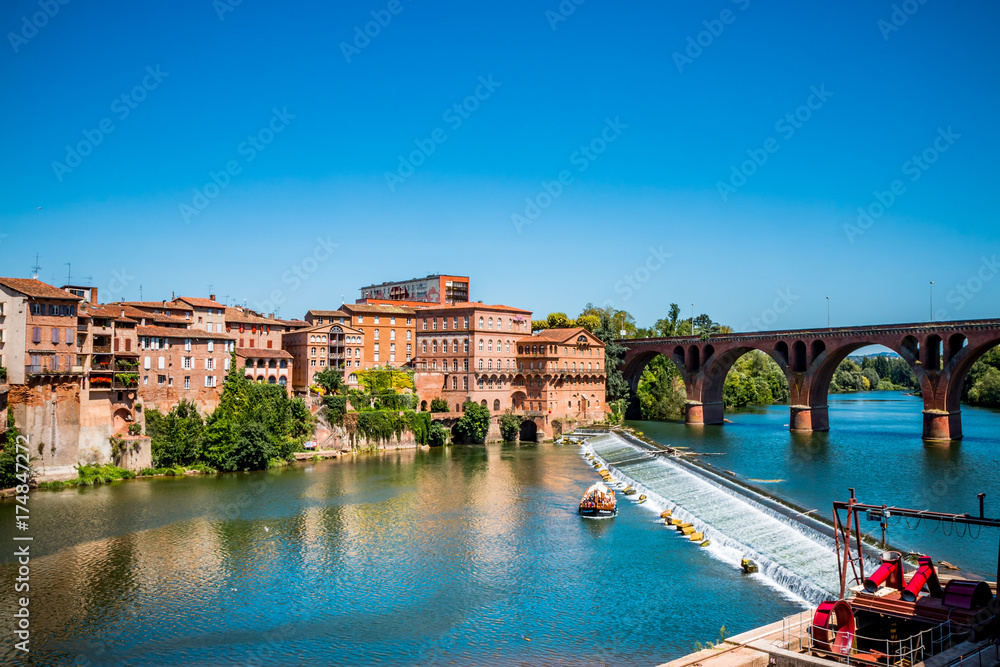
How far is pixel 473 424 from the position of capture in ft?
286

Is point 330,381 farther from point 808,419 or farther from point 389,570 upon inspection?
point 808,419

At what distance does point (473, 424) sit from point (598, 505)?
1598 inches

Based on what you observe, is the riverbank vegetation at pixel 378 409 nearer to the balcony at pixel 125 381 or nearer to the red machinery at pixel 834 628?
the balcony at pixel 125 381

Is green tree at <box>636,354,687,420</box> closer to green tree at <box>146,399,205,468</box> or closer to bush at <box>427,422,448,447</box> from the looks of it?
bush at <box>427,422,448,447</box>

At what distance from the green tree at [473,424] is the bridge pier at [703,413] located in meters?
34.4

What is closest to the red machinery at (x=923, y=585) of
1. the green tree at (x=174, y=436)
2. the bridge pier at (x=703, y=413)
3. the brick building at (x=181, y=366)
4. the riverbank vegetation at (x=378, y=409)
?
the green tree at (x=174, y=436)

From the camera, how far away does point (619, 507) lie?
167 ft

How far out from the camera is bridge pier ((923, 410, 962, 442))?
81.5m

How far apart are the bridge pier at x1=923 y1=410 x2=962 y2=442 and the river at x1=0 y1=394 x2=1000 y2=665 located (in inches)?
743

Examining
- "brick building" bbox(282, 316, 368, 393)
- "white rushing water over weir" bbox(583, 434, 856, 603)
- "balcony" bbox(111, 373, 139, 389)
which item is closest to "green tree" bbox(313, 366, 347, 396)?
"brick building" bbox(282, 316, 368, 393)

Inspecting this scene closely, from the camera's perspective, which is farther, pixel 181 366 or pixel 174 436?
pixel 181 366

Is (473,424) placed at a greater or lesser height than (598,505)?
greater

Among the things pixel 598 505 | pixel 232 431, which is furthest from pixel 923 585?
pixel 232 431

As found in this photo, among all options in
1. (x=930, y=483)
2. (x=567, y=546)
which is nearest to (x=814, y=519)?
(x=567, y=546)
